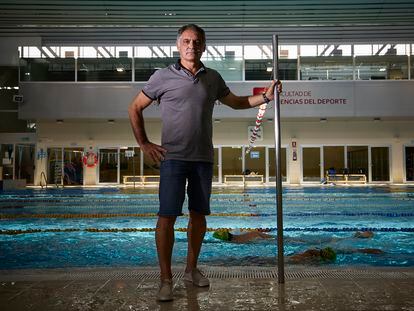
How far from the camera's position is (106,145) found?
73.0ft

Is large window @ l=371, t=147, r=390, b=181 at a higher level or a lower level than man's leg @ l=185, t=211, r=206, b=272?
higher

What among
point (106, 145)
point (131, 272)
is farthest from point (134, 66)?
point (131, 272)

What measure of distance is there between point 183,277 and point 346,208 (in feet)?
25.7

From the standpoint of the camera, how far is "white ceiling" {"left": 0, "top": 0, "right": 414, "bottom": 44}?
14703 millimetres

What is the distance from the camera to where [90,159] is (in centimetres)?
2214

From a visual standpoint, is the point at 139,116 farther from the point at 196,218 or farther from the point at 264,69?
the point at 264,69

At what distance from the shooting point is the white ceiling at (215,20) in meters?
14.7

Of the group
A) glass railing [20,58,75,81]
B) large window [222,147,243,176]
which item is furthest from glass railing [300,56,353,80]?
glass railing [20,58,75,81]

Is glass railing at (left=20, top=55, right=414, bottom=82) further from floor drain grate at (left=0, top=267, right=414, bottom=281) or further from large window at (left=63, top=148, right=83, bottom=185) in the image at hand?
floor drain grate at (left=0, top=267, right=414, bottom=281)

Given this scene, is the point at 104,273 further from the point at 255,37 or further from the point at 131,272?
the point at 255,37

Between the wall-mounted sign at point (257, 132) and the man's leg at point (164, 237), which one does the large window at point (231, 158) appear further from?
the man's leg at point (164, 237)

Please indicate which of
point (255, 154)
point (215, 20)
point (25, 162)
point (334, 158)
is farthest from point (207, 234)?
point (25, 162)

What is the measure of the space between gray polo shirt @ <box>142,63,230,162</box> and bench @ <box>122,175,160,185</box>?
1931cm

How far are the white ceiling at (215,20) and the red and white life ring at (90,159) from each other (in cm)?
538
